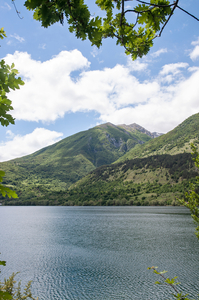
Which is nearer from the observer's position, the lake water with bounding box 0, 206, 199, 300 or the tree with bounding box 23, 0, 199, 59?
the tree with bounding box 23, 0, 199, 59

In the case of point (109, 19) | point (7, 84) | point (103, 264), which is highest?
point (109, 19)

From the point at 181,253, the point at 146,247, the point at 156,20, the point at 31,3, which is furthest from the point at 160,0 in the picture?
the point at 146,247

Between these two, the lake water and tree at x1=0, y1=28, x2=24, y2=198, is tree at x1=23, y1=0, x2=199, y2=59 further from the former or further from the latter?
the lake water

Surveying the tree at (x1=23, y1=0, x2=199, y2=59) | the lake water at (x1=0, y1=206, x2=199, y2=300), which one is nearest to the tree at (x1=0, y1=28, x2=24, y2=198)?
the tree at (x1=23, y1=0, x2=199, y2=59)

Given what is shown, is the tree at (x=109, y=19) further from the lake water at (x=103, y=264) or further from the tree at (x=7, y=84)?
the lake water at (x=103, y=264)

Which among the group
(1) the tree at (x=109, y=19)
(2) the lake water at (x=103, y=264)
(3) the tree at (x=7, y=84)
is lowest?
(2) the lake water at (x=103, y=264)

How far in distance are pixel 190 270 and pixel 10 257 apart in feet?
120

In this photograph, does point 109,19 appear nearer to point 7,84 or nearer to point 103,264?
point 7,84

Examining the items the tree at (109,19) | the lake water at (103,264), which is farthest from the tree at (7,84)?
the lake water at (103,264)

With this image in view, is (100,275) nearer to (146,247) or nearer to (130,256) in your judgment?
(130,256)

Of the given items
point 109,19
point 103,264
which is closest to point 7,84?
point 109,19

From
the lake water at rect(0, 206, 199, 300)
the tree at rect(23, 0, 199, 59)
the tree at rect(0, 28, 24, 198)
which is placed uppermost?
the tree at rect(23, 0, 199, 59)

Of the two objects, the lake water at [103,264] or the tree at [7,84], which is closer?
the tree at [7,84]

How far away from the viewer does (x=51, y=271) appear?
3444 cm
